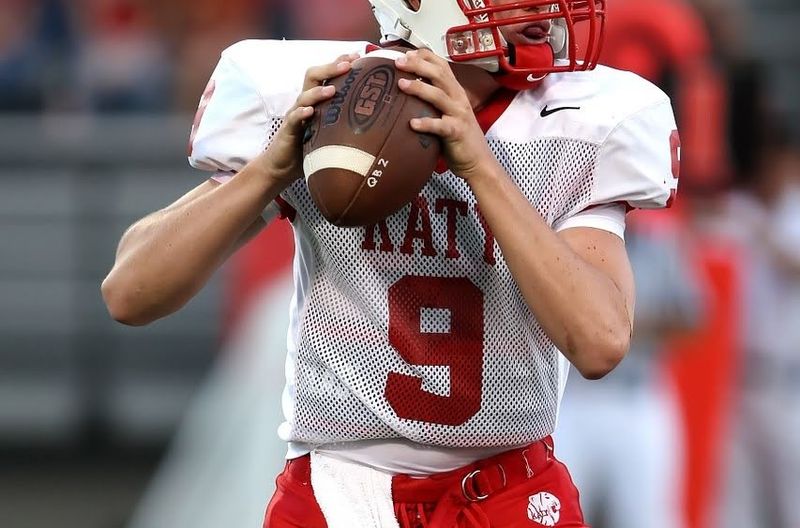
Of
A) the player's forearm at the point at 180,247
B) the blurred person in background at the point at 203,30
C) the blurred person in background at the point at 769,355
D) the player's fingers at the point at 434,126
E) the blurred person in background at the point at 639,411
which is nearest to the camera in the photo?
the player's fingers at the point at 434,126

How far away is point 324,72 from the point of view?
7.37 feet

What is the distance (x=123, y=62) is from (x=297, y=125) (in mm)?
5643

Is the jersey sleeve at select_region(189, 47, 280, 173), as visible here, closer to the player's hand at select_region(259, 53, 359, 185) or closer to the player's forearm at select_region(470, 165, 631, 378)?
the player's hand at select_region(259, 53, 359, 185)

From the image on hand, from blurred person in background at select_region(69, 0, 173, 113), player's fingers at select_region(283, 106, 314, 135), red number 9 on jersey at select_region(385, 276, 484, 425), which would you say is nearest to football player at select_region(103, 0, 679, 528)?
red number 9 on jersey at select_region(385, 276, 484, 425)

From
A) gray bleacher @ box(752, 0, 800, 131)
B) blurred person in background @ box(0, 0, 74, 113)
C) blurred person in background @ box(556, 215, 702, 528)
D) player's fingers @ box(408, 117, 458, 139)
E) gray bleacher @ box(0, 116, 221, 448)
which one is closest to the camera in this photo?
player's fingers @ box(408, 117, 458, 139)

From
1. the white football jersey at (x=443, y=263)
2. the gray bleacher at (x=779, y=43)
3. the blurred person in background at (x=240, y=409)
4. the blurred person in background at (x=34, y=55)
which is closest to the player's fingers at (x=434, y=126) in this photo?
the white football jersey at (x=443, y=263)

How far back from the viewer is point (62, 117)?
7.52 meters

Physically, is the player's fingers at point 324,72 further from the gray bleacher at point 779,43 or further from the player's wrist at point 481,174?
the gray bleacher at point 779,43

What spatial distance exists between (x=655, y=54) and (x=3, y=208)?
3375 mm

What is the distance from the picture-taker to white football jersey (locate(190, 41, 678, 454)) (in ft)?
7.99

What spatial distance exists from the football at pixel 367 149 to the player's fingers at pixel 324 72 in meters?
0.02

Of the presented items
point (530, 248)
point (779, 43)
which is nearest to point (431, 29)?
point (530, 248)

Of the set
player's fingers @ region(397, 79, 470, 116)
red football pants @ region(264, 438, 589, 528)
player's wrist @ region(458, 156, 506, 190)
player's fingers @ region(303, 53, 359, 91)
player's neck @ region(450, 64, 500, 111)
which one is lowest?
red football pants @ region(264, 438, 589, 528)

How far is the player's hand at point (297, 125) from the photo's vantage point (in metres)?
2.22
